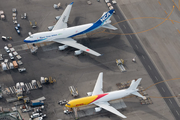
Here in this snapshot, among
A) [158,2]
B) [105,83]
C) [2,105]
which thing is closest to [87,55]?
[105,83]

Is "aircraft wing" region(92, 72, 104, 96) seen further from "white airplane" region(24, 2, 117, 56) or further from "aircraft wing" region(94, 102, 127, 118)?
"white airplane" region(24, 2, 117, 56)

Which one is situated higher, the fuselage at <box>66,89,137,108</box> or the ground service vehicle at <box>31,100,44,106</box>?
the ground service vehicle at <box>31,100,44,106</box>

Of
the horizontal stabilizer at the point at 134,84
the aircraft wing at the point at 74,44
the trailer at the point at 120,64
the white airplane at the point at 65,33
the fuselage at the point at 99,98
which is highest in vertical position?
the white airplane at the point at 65,33

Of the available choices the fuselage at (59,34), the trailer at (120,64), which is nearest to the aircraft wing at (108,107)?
the trailer at (120,64)

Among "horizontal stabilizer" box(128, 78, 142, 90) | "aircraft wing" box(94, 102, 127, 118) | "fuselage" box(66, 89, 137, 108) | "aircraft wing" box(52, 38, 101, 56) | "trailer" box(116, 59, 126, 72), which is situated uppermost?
"aircraft wing" box(52, 38, 101, 56)

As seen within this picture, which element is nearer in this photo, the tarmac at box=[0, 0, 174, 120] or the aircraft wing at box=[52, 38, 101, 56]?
the tarmac at box=[0, 0, 174, 120]

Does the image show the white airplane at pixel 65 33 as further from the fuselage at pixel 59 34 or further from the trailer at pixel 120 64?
the trailer at pixel 120 64

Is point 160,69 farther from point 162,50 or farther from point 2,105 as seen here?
point 2,105

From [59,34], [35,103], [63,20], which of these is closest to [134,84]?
[35,103]

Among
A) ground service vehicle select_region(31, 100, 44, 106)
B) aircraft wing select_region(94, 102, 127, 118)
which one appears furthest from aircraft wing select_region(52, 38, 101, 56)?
ground service vehicle select_region(31, 100, 44, 106)
